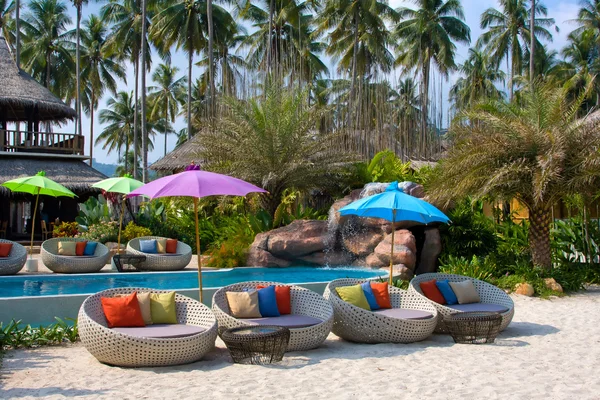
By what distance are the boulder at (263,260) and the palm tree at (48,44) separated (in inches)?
1211

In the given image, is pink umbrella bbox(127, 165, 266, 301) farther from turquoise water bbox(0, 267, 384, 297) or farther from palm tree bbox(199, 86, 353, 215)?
palm tree bbox(199, 86, 353, 215)

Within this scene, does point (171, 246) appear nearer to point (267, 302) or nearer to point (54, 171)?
point (267, 302)

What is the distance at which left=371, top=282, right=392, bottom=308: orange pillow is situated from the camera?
7.93 metres

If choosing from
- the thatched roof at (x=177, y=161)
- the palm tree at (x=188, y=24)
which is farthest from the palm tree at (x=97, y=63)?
the thatched roof at (x=177, y=161)

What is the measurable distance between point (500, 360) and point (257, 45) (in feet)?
108

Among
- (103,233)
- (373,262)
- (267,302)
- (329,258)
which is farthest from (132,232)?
(267,302)

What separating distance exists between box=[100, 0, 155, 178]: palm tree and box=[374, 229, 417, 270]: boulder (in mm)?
25772

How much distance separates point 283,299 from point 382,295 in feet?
4.51

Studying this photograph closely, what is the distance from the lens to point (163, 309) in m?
6.80

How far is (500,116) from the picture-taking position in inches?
466

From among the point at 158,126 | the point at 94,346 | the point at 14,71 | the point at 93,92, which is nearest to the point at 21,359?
the point at 94,346

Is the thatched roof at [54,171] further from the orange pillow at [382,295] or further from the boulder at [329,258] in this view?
the orange pillow at [382,295]

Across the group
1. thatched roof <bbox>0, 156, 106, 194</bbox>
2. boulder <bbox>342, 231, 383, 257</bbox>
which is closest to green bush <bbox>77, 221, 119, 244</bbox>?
thatched roof <bbox>0, 156, 106, 194</bbox>

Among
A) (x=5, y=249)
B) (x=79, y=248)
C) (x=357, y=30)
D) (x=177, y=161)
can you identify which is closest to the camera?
(x=5, y=249)
